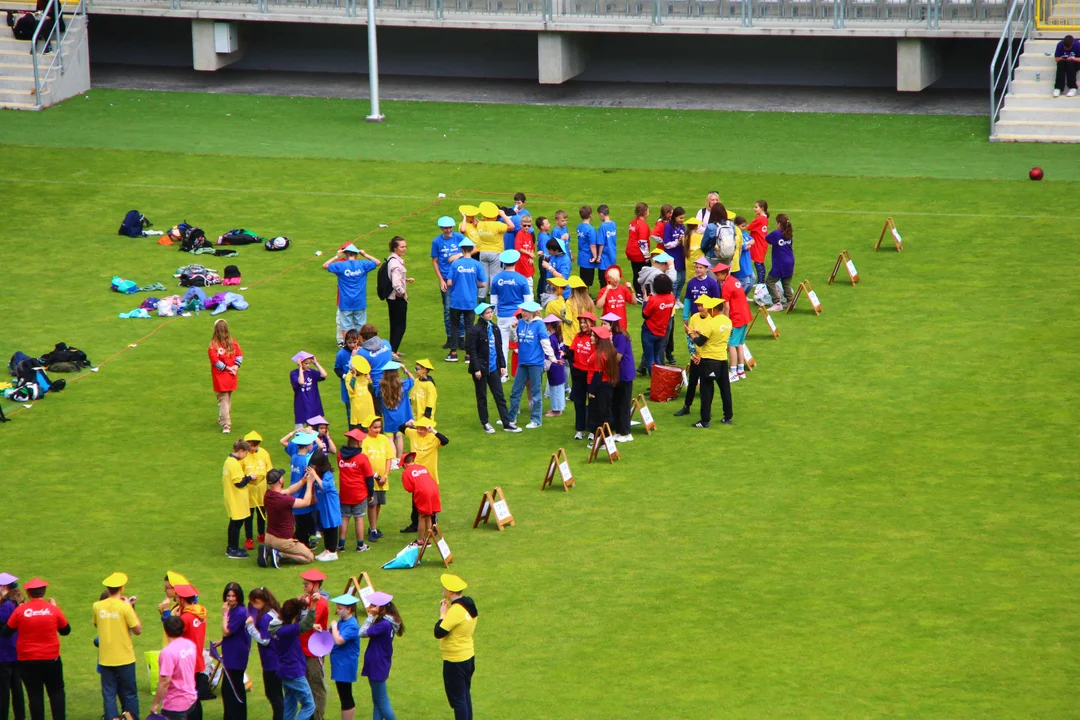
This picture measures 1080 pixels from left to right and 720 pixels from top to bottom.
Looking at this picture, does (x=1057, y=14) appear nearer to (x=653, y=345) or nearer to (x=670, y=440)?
(x=653, y=345)

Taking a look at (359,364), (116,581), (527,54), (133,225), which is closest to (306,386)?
(359,364)

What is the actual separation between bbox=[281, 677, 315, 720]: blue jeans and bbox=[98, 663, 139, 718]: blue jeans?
157 cm

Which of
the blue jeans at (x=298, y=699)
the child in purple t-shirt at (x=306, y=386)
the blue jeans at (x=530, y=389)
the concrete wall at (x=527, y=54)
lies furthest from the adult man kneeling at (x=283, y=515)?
the concrete wall at (x=527, y=54)

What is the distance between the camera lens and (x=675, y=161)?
34531 millimetres

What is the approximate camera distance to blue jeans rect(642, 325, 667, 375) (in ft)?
75.1

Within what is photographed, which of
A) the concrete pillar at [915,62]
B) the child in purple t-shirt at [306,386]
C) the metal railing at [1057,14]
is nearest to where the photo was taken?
the child in purple t-shirt at [306,386]

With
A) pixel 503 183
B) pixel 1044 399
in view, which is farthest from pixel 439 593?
pixel 503 183

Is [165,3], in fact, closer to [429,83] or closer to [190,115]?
[190,115]

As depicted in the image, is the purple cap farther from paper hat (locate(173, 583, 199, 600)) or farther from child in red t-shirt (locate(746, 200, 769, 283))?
child in red t-shirt (locate(746, 200, 769, 283))

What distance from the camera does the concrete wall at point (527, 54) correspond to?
40219 mm

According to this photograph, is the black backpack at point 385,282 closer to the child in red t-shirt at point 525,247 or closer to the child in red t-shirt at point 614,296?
the child in red t-shirt at point 525,247

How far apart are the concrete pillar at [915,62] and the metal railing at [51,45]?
21.8 m

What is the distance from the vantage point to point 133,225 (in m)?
30.5

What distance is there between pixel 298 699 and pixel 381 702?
2.71 ft
